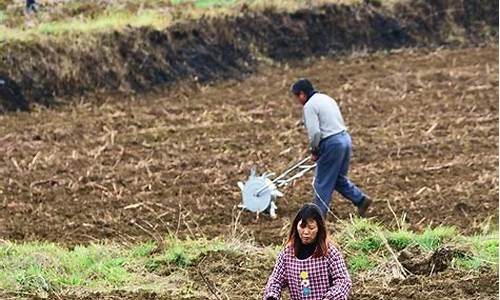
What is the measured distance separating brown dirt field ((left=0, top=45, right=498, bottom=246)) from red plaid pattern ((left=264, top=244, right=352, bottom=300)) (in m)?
3.82

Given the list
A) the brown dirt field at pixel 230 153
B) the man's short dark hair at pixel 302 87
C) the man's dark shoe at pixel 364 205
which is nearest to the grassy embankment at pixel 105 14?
the brown dirt field at pixel 230 153

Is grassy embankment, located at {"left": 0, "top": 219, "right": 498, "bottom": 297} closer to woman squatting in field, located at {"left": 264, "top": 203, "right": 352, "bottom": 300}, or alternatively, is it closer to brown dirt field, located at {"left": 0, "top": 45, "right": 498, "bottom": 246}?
brown dirt field, located at {"left": 0, "top": 45, "right": 498, "bottom": 246}

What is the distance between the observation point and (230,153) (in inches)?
510

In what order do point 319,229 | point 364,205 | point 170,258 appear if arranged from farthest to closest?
point 364,205 < point 170,258 < point 319,229

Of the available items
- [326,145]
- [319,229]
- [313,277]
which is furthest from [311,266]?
[326,145]

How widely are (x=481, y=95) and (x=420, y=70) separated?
202 centimetres

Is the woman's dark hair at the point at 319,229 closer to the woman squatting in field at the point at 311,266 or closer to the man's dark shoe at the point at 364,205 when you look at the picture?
the woman squatting in field at the point at 311,266

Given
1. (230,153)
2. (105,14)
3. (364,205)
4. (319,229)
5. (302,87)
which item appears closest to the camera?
(319,229)

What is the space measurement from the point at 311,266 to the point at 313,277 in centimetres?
6

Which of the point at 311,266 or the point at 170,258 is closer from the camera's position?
the point at 311,266

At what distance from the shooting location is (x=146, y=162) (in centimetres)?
1251

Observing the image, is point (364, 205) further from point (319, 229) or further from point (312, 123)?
Result: point (319, 229)

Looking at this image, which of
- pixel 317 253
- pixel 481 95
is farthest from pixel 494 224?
A: pixel 481 95

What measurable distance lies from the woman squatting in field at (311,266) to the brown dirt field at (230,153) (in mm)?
3825
